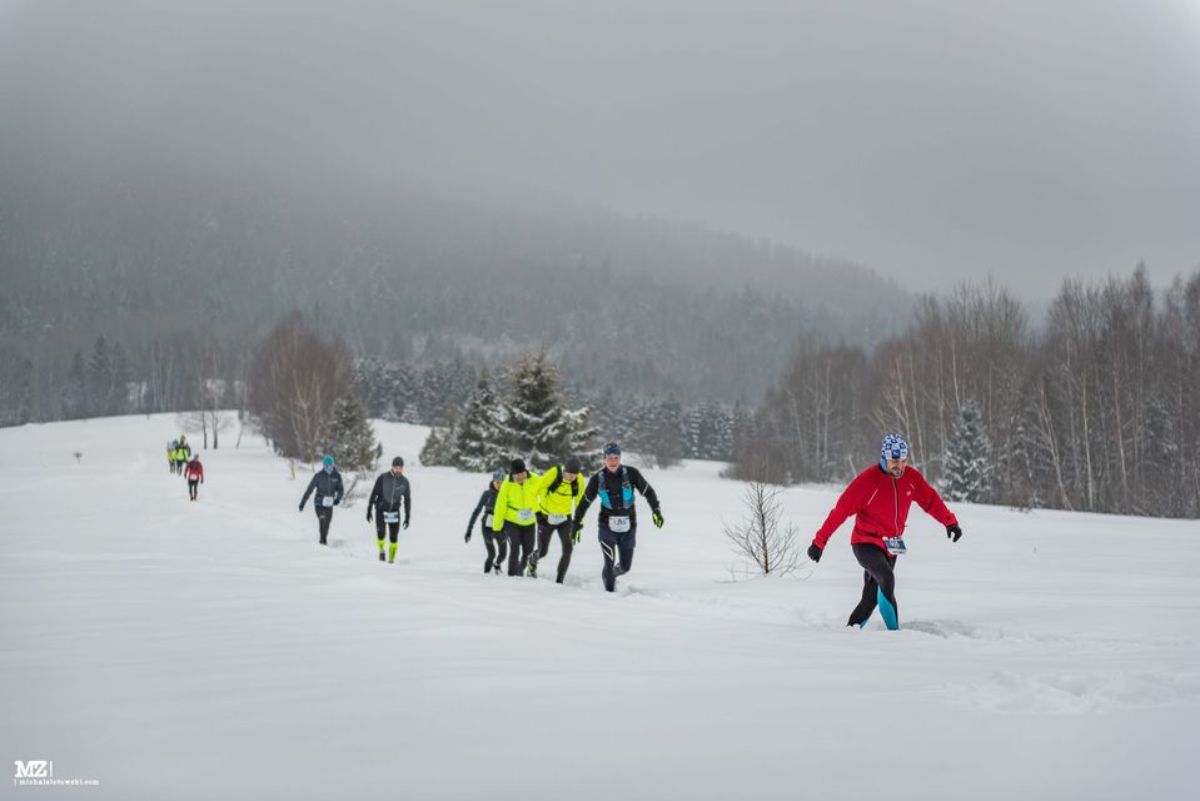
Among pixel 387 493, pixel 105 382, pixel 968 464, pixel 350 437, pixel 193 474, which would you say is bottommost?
pixel 387 493

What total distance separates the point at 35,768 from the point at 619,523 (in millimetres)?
7719

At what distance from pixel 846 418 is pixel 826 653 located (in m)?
64.5

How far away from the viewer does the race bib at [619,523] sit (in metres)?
10.2

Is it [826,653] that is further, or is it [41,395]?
[41,395]

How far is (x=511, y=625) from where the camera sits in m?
6.13

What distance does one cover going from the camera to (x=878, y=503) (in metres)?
7.08

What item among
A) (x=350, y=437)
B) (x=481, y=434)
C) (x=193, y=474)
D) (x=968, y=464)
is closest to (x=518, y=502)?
(x=193, y=474)

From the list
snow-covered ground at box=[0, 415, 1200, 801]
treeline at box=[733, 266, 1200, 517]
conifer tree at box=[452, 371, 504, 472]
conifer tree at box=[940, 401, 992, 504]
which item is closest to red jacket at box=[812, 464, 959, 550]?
snow-covered ground at box=[0, 415, 1200, 801]

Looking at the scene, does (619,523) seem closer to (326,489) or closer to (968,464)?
(326,489)

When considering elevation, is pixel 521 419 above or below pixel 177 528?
above

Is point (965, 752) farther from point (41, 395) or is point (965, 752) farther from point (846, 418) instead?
point (41, 395)

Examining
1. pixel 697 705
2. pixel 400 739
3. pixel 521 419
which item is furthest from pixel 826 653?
pixel 521 419

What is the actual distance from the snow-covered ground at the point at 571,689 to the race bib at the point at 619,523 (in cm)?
106

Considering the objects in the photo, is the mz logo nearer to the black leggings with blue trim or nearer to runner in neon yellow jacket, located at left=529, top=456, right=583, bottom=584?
the black leggings with blue trim
